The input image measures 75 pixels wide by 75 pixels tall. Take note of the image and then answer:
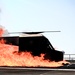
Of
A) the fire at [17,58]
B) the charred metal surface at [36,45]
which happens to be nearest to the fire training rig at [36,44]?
the charred metal surface at [36,45]

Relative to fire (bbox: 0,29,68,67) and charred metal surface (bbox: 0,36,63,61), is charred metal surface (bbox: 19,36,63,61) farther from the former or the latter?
fire (bbox: 0,29,68,67)

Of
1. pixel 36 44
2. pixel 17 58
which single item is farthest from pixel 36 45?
pixel 17 58

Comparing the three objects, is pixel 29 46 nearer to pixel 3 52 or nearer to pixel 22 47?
pixel 22 47

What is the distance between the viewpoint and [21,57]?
43156 millimetres

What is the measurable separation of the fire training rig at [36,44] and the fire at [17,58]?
2.35 ft

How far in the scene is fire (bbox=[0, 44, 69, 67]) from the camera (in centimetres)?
3967

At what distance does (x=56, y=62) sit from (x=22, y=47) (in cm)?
537

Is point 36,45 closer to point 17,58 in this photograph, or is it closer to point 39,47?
point 39,47

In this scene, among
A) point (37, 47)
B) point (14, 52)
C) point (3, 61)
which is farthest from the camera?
point (37, 47)

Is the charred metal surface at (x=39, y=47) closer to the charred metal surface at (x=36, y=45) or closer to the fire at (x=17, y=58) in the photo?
the charred metal surface at (x=36, y=45)

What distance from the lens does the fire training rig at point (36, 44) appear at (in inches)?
1697

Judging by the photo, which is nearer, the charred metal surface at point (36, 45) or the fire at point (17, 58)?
the fire at point (17, 58)

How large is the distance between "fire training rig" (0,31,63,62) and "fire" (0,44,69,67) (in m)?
0.72

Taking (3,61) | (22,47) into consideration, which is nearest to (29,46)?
(22,47)
